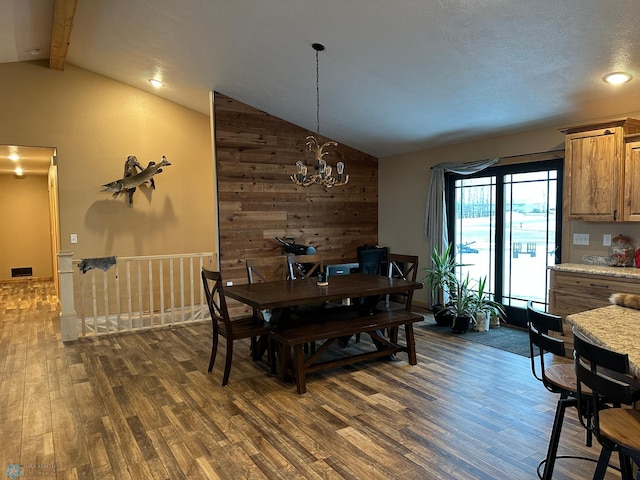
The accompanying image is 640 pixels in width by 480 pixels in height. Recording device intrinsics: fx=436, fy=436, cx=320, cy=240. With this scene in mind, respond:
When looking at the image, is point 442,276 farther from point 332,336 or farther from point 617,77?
point 617,77

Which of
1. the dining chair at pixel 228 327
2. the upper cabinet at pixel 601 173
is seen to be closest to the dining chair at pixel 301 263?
the dining chair at pixel 228 327

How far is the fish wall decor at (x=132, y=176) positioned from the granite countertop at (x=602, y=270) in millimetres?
5238

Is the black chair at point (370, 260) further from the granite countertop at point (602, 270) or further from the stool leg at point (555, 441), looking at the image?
the stool leg at point (555, 441)

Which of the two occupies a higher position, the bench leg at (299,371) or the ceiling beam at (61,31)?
the ceiling beam at (61,31)

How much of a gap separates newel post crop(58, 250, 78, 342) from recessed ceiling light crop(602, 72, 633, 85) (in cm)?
578

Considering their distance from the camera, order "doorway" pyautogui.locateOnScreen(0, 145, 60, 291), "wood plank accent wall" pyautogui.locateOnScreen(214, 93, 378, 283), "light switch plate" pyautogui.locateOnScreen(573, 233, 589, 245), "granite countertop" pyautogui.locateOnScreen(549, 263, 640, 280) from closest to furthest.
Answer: "granite countertop" pyautogui.locateOnScreen(549, 263, 640, 280), "light switch plate" pyautogui.locateOnScreen(573, 233, 589, 245), "wood plank accent wall" pyautogui.locateOnScreen(214, 93, 378, 283), "doorway" pyautogui.locateOnScreen(0, 145, 60, 291)

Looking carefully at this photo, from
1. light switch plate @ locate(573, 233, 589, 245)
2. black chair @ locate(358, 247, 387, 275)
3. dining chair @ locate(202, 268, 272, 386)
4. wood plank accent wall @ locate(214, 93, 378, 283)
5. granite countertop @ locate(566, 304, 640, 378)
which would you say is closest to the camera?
granite countertop @ locate(566, 304, 640, 378)

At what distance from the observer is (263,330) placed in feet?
12.7

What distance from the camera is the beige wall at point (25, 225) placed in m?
9.79

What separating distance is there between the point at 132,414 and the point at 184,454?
2.59 ft

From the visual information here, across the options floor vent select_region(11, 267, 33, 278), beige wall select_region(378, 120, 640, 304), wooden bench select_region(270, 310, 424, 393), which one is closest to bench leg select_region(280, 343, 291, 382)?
wooden bench select_region(270, 310, 424, 393)

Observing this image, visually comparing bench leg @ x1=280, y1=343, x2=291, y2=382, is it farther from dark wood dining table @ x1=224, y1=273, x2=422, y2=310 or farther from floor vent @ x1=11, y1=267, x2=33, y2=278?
floor vent @ x1=11, y1=267, x2=33, y2=278

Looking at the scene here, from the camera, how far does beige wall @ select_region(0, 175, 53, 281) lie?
9.79 meters

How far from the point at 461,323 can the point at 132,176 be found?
193 inches
